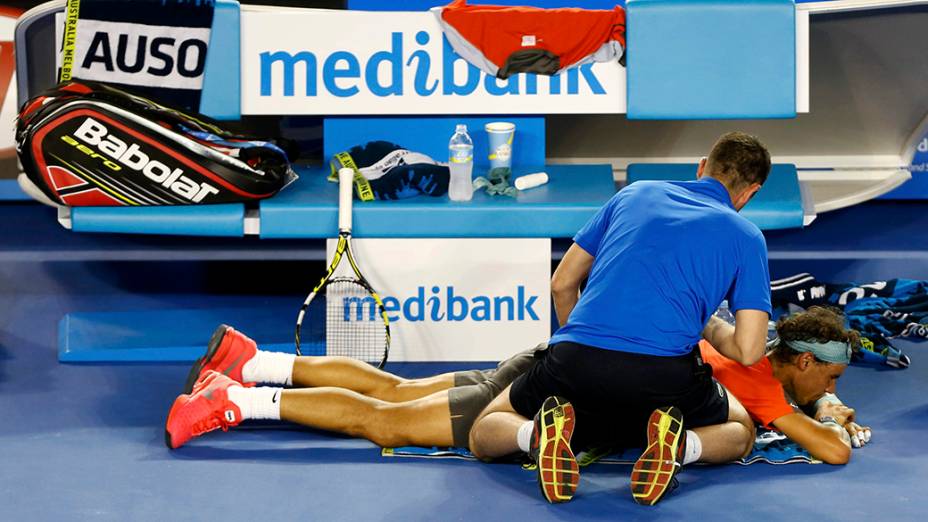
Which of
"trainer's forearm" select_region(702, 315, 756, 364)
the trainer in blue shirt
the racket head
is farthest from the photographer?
the racket head

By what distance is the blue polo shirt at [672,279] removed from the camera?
15.9ft

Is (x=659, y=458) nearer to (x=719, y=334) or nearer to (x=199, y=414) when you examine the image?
(x=719, y=334)

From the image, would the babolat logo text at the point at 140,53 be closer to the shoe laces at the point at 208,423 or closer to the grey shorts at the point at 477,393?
the shoe laces at the point at 208,423

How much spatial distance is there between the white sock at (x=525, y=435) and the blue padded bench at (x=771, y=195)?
2117mm

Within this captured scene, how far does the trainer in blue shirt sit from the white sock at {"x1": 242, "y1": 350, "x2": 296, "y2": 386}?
1088 mm

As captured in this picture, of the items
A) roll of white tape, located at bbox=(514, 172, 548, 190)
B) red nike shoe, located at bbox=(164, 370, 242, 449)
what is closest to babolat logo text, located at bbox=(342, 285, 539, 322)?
roll of white tape, located at bbox=(514, 172, 548, 190)

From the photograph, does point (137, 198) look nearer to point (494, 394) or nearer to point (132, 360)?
point (132, 360)

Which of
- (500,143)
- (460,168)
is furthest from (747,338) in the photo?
(500,143)

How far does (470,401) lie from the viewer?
A: 17.4ft

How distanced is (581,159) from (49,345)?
3.79m

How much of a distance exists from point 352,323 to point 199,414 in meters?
1.27

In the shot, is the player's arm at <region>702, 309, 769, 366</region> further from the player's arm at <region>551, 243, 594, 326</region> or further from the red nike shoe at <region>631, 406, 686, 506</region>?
the player's arm at <region>551, 243, 594, 326</region>

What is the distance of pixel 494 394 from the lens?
536 centimetres

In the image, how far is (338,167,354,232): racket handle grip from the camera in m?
6.36
